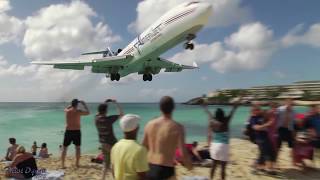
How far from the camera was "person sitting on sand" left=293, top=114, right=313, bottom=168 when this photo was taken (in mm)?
9844

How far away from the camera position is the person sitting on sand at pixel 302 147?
9.84 meters

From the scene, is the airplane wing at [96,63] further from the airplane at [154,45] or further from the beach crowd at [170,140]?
the beach crowd at [170,140]

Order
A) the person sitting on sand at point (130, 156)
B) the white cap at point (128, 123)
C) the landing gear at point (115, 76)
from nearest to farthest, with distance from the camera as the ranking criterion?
1. the person sitting on sand at point (130, 156)
2. the white cap at point (128, 123)
3. the landing gear at point (115, 76)

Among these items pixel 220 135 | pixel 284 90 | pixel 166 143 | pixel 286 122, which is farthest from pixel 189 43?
pixel 284 90

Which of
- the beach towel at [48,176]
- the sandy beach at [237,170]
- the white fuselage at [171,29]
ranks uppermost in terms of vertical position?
the white fuselage at [171,29]

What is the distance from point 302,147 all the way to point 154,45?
1834 cm

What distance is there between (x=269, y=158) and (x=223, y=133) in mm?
2132

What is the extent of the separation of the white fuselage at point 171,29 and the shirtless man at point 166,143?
2145 cm

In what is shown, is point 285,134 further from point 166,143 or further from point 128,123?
point 128,123

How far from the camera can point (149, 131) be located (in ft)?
15.3

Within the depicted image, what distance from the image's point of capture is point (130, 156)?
4242 mm

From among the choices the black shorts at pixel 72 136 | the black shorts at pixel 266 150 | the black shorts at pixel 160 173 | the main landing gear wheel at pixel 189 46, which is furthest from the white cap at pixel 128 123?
the main landing gear wheel at pixel 189 46

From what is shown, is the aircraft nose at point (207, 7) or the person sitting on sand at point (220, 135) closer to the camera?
the person sitting on sand at point (220, 135)

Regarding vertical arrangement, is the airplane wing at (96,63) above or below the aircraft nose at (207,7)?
below
